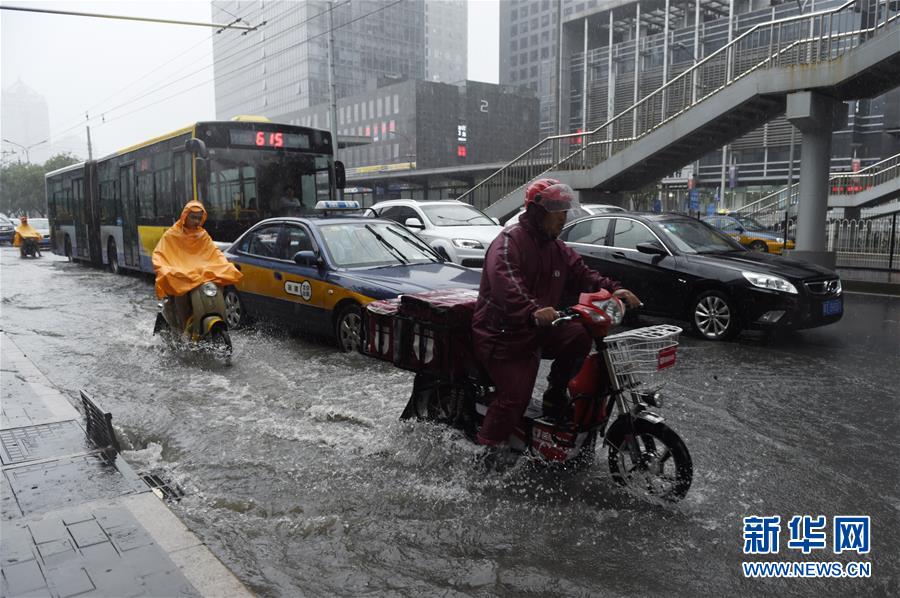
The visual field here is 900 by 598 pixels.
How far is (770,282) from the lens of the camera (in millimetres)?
8336

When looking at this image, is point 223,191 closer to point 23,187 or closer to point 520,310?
point 520,310

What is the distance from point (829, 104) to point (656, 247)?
7895mm

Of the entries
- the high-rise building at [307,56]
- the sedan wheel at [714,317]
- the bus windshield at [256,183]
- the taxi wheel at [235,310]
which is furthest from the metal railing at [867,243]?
the high-rise building at [307,56]

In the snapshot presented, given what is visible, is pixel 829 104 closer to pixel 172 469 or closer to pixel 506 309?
pixel 506 309

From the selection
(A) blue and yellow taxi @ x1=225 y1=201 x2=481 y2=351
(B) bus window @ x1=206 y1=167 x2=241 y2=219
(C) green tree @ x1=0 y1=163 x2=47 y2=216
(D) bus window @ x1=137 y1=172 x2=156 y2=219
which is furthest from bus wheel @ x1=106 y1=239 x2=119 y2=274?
(C) green tree @ x1=0 y1=163 x2=47 y2=216

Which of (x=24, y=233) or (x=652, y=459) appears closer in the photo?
(x=652, y=459)

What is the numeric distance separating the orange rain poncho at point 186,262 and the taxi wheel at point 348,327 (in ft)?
4.23

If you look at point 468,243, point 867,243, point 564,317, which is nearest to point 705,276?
point 468,243

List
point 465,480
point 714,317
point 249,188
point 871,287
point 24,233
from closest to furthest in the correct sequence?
point 465,480 < point 714,317 < point 249,188 < point 871,287 < point 24,233

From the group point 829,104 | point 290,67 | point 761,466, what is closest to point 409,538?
point 761,466

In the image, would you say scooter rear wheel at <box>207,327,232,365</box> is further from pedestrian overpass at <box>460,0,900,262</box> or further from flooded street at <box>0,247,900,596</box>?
pedestrian overpass at <box>460,0,900,262</box>

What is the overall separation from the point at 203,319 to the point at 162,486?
3.63 metres

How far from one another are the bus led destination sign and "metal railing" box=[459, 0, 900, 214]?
7279 mm

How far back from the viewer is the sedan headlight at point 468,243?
40.4 feet
